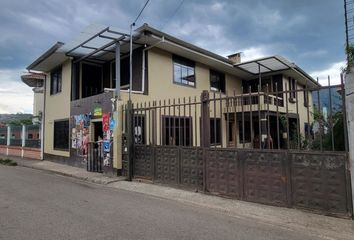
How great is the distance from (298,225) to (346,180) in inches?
52.6

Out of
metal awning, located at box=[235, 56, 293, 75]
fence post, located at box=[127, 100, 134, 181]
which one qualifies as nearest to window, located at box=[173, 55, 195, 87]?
metal awning, located at box=[235, 56, 293, 75]

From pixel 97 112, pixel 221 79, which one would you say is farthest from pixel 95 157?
pixel 221 79

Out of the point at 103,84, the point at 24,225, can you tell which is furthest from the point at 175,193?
the point at 103,84

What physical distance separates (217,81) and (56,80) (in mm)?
9337

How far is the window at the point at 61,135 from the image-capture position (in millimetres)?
16484

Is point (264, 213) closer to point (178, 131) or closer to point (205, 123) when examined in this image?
point (205, 123)

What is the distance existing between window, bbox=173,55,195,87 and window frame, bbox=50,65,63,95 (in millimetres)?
6538

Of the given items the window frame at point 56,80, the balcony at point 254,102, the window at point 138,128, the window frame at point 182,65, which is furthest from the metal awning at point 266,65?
the window frame at point 56,80

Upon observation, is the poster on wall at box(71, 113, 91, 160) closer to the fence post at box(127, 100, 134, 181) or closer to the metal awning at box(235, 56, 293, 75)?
the fence post at box(127, 100, 134, 181)

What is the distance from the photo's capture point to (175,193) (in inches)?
352

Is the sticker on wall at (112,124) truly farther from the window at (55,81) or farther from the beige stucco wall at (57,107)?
the window at (55,81)

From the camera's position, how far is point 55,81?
18.5m

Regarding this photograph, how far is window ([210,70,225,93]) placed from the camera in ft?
60.7

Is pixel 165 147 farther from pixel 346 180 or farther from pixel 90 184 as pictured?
pixel 346 180
